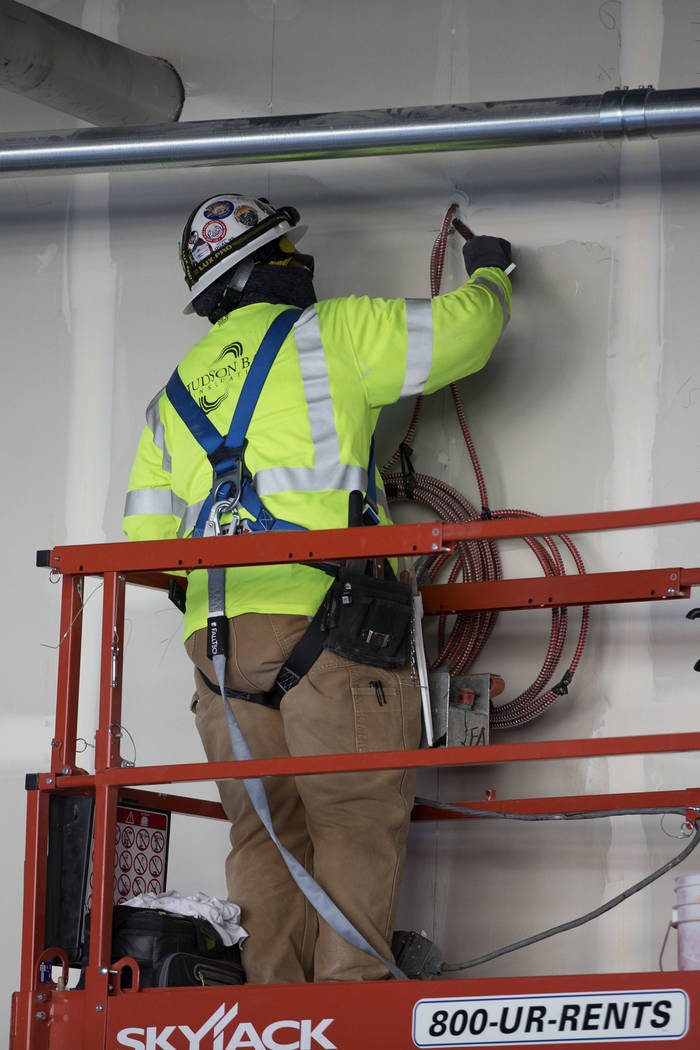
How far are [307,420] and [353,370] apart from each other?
197 millimetres

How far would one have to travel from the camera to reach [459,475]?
465cm

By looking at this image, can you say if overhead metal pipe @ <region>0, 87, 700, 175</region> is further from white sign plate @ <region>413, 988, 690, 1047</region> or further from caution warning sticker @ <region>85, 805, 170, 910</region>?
white sign plate @ <region>413, 988, 690, 1047</region>

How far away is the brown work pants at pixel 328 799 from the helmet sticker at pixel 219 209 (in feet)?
4.16

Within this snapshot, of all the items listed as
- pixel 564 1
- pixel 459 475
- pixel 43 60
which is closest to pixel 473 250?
pixel 459 475

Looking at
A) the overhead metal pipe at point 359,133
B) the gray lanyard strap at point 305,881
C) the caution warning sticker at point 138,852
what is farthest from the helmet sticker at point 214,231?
the caution warning sticker at point 138,852

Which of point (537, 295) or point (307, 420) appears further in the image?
point (537, 295)

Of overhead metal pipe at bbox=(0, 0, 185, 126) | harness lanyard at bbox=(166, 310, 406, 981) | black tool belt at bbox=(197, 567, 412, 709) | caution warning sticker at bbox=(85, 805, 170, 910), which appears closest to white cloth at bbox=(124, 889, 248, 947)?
caution warning sticker at bbox=(85, 805, 170, 910)

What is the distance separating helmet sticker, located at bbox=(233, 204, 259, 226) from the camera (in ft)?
13.4

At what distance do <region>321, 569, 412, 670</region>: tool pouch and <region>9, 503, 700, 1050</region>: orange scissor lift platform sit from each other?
33cm

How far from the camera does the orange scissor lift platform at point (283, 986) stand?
2852 mm

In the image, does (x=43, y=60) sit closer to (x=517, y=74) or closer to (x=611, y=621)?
(x=517, y=74)

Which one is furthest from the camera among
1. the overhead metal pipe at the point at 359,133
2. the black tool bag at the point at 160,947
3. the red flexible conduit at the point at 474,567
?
the red flexible conduit at the point at 474,567

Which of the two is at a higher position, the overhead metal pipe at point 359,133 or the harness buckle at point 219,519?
the overhead metal pipe at point 359,133

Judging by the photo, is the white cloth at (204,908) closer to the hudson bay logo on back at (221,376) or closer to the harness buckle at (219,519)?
the harness buckle at (219,519)
